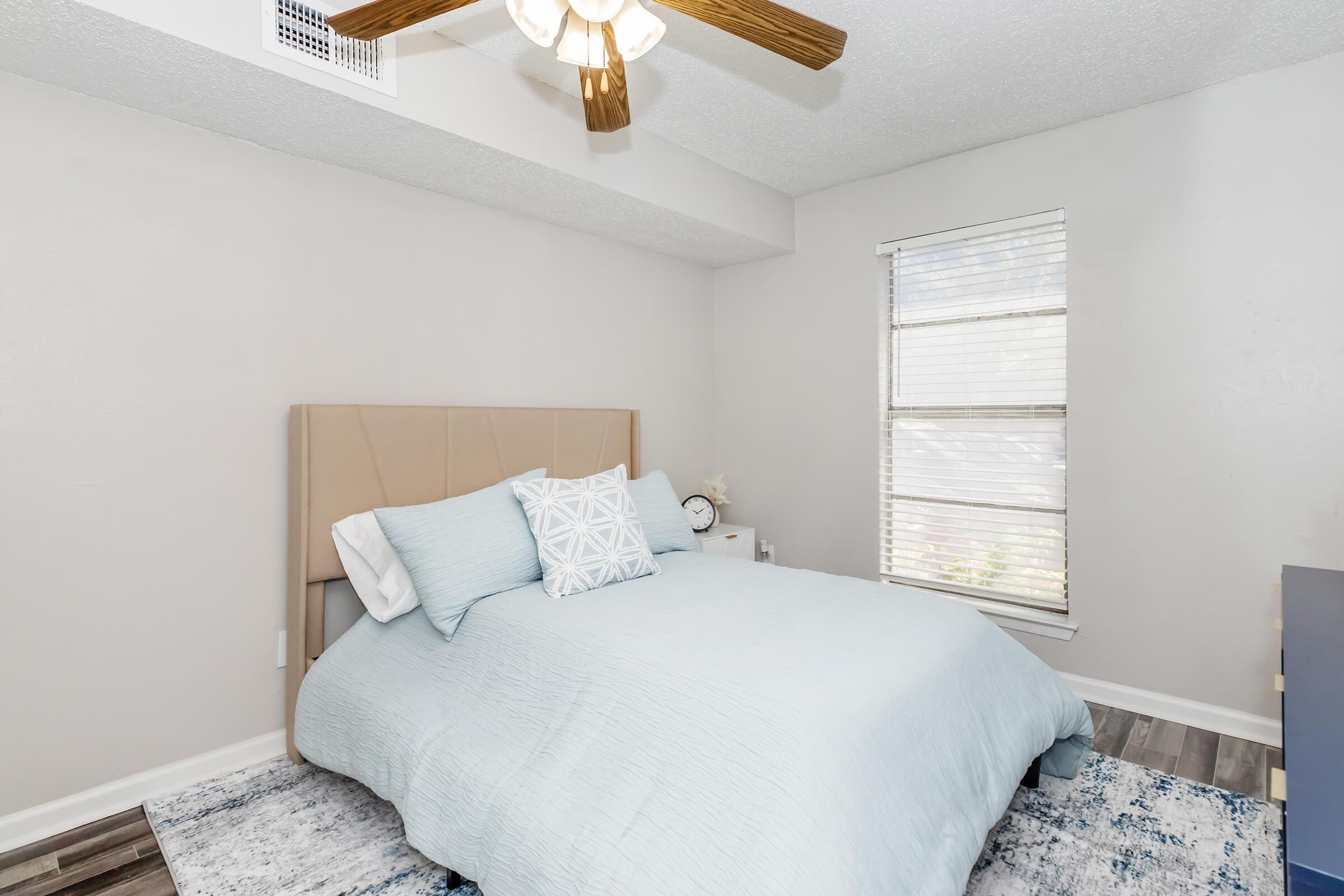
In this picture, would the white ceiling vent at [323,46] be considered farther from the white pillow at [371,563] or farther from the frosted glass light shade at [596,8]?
the white pillow at [371,563]

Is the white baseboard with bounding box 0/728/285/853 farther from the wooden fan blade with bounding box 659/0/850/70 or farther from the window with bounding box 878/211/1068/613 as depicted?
the window with bounding box 878/211/1068/613

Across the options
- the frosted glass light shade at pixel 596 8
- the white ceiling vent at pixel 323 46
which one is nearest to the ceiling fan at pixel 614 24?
the frosted glass light shade at pixel 596 8

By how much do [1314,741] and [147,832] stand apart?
9.06ft

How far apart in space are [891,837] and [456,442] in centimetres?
209

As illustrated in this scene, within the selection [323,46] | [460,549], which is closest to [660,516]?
[460,549]

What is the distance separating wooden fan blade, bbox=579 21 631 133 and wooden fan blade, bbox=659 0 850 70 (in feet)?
0.88

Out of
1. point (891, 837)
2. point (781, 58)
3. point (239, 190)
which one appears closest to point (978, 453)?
point (781, 58)

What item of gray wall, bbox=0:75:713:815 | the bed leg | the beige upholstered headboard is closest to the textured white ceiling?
gray wall, bbox=0:75:713:815

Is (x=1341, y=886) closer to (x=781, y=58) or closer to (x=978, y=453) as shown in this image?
(x=781, y=58)

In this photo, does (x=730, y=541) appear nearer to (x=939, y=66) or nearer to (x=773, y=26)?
(x=939, y=66)

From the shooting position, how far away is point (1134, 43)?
2268 mm

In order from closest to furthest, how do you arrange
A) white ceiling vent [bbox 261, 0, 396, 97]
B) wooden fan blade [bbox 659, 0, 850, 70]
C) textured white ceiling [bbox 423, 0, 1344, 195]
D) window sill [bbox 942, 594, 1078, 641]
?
1. wooden fan blade [bbox 659, 0, 850, 70]
2. white ceiling vent [bbox 261, 0, 396, 97]
3. textured white ceiling [bbox 423, 0, 1344, 195]
4. window sill [bbox 942, 594, 1078, 641]

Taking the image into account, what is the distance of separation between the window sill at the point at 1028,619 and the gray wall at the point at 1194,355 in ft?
0.19

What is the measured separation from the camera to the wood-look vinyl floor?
1.77 metres
